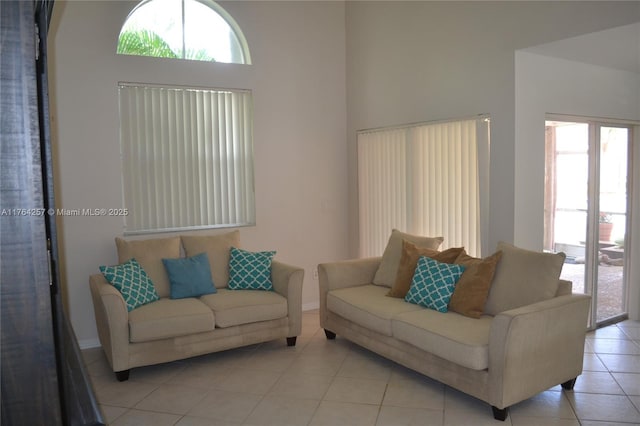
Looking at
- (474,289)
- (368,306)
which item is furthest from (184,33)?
(474,289)

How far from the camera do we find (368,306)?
406 cm

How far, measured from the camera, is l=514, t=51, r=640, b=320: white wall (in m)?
4.03

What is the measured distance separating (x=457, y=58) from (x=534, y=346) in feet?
8.23

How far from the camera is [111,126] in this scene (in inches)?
181

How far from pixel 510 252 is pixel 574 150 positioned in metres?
1.52

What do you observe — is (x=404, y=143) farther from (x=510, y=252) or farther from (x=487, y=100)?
(x=510, y=252)

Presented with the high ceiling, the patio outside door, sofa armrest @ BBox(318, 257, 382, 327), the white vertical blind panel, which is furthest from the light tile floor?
the high ceiling

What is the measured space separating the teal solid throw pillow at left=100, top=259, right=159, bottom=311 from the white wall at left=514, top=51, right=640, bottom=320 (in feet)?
9.69

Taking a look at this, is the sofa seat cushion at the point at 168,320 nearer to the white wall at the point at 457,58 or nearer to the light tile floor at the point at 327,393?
the light tile floor at the point at 327,393

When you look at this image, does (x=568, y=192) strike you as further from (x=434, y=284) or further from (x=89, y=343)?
(x=89, y=343)

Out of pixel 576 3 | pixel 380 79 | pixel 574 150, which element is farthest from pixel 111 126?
pixel 574 150

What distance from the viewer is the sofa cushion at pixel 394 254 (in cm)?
451

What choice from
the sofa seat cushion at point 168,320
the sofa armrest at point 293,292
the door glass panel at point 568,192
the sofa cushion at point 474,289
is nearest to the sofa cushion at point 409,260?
the sofa cushion at point 474,289

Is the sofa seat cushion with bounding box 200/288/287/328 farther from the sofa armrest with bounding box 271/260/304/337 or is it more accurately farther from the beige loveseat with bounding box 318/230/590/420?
the beige loveseat with bounding box 318/230/590/420
